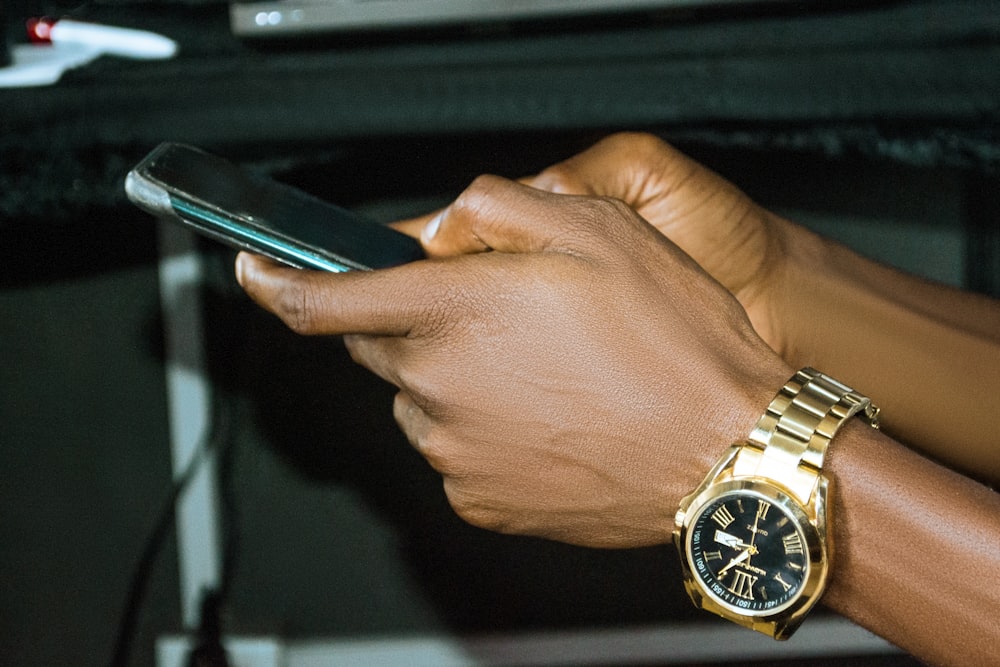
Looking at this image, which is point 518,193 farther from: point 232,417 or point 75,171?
point 232,417

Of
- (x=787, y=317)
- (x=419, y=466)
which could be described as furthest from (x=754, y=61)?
(x=419, y=466)

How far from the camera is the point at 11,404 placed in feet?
2.33

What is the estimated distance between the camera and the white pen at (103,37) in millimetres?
503

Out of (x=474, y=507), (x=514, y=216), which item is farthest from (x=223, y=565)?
(x=514, y=216)

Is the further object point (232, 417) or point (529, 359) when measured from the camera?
point (232, 417)

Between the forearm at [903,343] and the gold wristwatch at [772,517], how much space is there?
155 mm

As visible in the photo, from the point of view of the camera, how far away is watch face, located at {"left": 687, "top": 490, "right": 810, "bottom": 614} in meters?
0.36

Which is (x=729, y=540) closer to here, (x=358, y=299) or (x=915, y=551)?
(x=915, y=551)

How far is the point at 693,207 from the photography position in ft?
1.74

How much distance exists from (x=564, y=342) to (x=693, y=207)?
21 cm

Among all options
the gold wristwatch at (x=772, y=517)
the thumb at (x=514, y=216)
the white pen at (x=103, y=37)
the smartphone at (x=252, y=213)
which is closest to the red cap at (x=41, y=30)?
the white pen at (x=103, y=37)

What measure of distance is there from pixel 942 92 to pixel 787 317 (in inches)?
7.2

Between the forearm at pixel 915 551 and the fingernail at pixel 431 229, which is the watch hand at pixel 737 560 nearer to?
the forearm at pixel 915 551

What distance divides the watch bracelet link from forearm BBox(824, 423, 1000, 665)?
12mm
